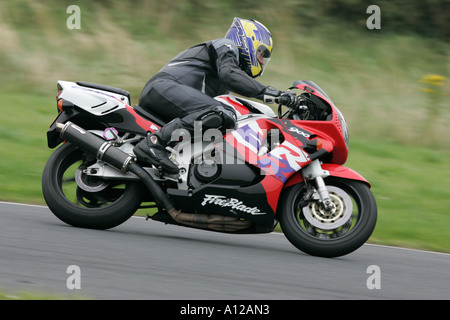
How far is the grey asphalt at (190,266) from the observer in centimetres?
419

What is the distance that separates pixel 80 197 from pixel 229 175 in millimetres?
1248

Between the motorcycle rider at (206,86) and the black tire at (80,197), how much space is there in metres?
0.36

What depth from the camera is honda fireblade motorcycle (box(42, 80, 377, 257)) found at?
17.9ft

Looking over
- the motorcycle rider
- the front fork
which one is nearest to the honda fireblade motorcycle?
the front fork

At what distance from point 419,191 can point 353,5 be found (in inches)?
388

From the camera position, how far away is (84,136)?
5.72 meters

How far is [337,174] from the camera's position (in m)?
5.44

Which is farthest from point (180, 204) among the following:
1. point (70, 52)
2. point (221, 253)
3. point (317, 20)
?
point (317, 20)

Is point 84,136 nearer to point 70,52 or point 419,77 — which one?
point 70,52

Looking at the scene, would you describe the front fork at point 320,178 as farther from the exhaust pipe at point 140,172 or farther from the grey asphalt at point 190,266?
the exhaust pipe at point 140,172

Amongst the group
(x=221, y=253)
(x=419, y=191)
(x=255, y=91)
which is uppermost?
(x=255, y=91)

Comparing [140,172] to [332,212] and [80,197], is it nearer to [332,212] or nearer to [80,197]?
[80,197]

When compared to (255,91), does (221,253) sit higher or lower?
lower

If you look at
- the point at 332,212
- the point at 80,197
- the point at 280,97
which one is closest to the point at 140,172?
the point at 80,197
